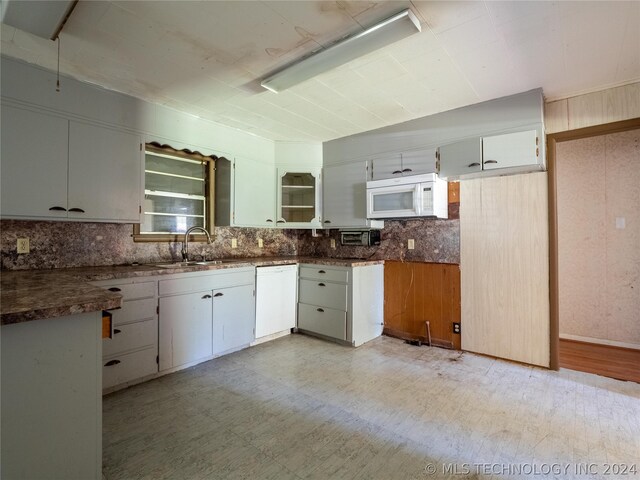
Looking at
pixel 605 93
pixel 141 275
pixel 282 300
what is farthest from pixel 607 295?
pixel 141 275

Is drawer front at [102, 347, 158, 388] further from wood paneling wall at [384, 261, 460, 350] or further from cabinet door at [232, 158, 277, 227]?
wood paneling wall at [384, 261, 460, 350]

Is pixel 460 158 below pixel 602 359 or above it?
above

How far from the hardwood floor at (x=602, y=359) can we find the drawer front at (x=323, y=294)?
2125 millimetres

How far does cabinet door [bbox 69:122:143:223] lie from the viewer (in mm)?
2391

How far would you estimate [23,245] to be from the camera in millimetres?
2348

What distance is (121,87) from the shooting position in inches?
100.0

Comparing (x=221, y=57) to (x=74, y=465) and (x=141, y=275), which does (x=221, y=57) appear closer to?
(x=141, y=275)

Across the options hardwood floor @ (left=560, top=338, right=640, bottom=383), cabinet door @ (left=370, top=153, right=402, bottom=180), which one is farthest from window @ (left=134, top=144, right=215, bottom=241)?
hardwood floor @ (left=560, top=338, right=640, bottom=383)

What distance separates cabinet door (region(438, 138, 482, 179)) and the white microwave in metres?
0.14

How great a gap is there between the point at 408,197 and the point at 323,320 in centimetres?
164

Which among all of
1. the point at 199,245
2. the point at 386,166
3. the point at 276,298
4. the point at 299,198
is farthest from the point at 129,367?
the point at 386,166

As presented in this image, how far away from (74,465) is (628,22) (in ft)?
11.5

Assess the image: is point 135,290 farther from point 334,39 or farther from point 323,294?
point 334,39

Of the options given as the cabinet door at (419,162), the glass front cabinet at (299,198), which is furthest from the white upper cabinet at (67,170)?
the cabinet door at (419,162)
